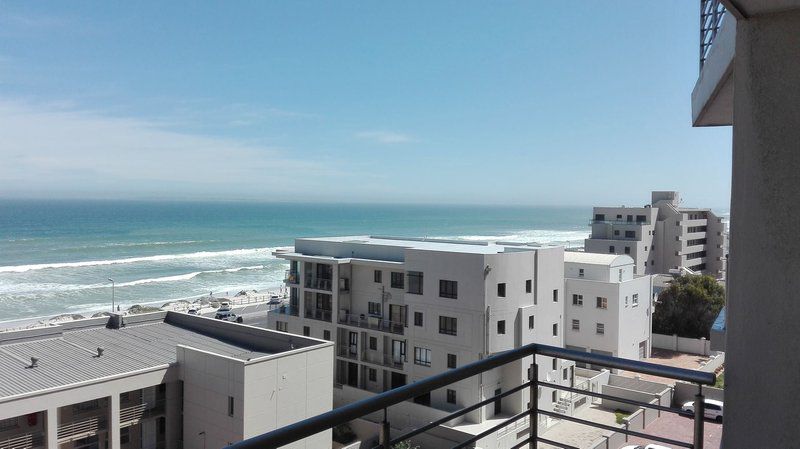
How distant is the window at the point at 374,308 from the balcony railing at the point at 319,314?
173cm

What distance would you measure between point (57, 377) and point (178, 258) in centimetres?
5614

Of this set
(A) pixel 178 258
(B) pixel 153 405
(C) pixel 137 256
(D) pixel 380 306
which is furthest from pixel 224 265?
(B) pixel 153 405

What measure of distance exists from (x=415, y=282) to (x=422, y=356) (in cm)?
256

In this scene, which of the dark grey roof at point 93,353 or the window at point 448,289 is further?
the window at point 448,289

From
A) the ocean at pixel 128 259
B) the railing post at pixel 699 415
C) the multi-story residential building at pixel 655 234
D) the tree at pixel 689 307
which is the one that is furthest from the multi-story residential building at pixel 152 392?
the multi-story residential building at pixel 655 234

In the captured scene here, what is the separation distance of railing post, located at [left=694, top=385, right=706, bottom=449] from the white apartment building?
1551 cm

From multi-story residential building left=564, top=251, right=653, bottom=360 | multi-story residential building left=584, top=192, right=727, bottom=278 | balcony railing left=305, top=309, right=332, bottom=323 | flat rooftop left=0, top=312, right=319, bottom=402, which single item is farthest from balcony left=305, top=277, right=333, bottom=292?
multi-story residential building left=584, top=192, right=727, bottom=278

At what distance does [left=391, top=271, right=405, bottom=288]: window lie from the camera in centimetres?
2231

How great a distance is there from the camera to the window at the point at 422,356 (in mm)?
20938

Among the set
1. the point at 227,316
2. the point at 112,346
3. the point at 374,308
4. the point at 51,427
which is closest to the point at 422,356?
the point at 374,308

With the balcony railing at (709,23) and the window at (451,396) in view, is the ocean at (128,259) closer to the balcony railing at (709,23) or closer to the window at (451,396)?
the window at (451,396)

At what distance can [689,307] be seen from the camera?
29953mm

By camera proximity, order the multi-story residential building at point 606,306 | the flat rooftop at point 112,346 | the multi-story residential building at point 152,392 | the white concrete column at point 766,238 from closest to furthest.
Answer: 1. the white concrete column at point 766,238
2. the multi-story residential building at point 152,392
3. the flat rooftop at point 112,346
4. the multi-story residential building at point 606,306

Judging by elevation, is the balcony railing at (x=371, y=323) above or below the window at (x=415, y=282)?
below
